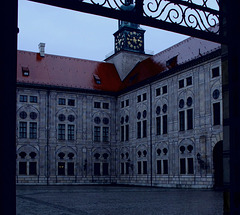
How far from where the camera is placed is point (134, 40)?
54500mm

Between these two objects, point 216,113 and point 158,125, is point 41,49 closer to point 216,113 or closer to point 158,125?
point 158,125

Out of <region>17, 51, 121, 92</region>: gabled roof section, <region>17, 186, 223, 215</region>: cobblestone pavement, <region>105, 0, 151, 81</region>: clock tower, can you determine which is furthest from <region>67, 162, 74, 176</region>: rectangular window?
<region>17, 186, 223, 215</region>: cobblestone pavement

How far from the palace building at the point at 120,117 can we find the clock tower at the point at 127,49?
0.45 feet

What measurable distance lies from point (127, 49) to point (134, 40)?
84.9 inches

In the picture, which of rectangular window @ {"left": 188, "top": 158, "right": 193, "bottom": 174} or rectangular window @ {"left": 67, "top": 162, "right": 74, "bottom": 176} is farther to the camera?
rectangular window @ {"left": 67, "top": 162, "right": 74, "bottom": 176}

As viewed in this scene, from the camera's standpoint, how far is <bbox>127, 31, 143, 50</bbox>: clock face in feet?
177

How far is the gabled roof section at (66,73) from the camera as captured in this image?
150ft

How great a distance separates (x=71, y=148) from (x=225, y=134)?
1599 inches

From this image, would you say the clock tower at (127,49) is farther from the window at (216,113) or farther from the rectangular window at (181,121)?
the window at (216,113)

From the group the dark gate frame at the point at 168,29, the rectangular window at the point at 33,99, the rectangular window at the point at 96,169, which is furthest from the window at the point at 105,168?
the dark gate frame at the point at 168,29

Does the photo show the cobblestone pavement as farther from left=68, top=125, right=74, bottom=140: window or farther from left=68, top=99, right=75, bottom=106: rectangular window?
left=68, top=99, right=75, bottom=106: rectangular window

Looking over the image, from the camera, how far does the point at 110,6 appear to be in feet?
15.9

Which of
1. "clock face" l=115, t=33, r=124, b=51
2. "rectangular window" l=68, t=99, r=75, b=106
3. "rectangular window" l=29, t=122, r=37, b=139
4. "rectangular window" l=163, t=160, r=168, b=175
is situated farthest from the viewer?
"clock face" l=115, t=33, r=124, b=51
